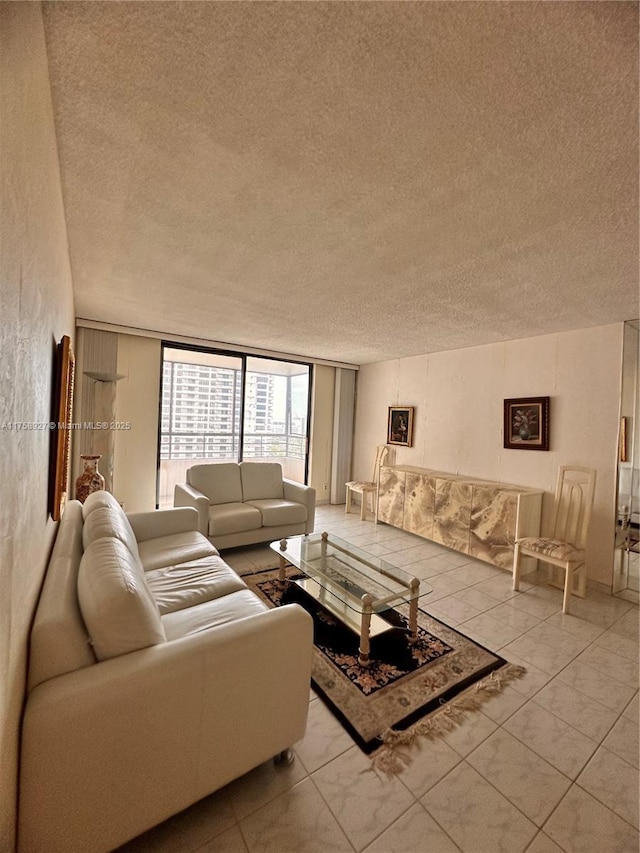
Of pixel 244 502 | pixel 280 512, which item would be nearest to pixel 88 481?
pixel 244 502

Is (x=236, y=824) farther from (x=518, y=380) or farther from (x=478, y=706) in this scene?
(x=518, y=380)

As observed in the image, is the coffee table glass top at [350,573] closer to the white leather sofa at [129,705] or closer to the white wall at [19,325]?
the white leather sofa at [129,705]

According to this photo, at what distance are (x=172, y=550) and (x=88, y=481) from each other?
1.26 metres

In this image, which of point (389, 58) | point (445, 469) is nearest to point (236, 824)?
point (389, 58)

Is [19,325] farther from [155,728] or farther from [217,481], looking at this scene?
[217,481]

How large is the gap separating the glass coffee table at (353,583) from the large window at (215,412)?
2.53m

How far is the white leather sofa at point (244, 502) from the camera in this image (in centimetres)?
356

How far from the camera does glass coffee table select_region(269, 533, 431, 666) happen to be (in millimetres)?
2252

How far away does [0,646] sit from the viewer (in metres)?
0.72

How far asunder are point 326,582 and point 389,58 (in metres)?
2.66

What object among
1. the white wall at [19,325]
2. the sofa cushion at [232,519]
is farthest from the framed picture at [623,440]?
the white wall at [19,325]

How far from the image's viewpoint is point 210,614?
6.00 ft

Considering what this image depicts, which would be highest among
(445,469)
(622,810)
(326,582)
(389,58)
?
(389,58)

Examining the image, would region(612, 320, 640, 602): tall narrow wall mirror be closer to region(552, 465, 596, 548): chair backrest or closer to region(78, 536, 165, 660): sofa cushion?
region(552, 465, 596, 548): chair backrest
